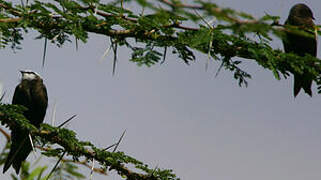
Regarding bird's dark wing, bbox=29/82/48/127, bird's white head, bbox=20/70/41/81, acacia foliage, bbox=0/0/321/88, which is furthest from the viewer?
bird's white head, bbox=20/70/41/81

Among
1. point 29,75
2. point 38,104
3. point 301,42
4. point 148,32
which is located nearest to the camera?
point 148,32

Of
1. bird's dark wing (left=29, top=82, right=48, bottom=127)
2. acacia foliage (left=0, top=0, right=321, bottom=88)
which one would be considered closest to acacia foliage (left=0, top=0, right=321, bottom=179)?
acacia foliage (left=0, top=0, right=321, bottom=88)

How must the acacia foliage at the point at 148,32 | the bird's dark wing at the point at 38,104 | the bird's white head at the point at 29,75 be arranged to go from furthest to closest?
the bird's white head at the point at 29,75 < the bird's dark wing at the point at 38,104 < the acacia foliage at the point at 148,32

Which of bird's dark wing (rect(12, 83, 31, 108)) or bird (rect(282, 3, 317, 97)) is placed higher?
bird (rect(282, 3, 317, 97))

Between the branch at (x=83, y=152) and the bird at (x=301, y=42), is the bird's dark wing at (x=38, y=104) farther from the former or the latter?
the bird at (x=301, y=42)

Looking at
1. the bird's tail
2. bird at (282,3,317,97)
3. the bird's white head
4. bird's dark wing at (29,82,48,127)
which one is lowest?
bird's dark wing at (29,82,48,127)

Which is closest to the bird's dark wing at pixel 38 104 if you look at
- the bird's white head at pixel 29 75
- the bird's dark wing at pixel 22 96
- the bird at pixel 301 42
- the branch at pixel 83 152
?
the bird's dark wing at pixel 22 96

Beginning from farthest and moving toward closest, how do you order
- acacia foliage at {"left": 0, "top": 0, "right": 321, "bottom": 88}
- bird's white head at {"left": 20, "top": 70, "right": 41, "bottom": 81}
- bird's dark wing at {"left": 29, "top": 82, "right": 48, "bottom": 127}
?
1. bird's white head at {"left": 20, "top": 70, "right": 41, "bottom": 81}
2. bird's dark wing at {"left": 29, "top": 82, "right": 48, "bottom": 127}
3. acacia foliage at {"left": 0, "top": 0, "right": 321, "bottom": 88}

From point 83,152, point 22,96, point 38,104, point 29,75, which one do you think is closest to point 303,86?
point 83,152

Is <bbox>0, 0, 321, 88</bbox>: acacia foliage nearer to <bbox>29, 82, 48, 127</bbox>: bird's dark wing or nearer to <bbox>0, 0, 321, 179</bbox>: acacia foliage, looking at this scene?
<bbox>0, 0, 321, 179</bbox>: acacia foliage

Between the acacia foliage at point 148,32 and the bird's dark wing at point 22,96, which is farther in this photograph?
the bird's dark wing at point 22,96

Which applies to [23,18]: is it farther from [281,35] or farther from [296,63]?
[281,35]

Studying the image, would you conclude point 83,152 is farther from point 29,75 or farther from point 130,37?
point 29,75

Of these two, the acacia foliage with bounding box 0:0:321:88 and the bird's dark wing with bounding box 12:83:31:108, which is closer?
the acacia foliage with bounding box 0:0:321:88
